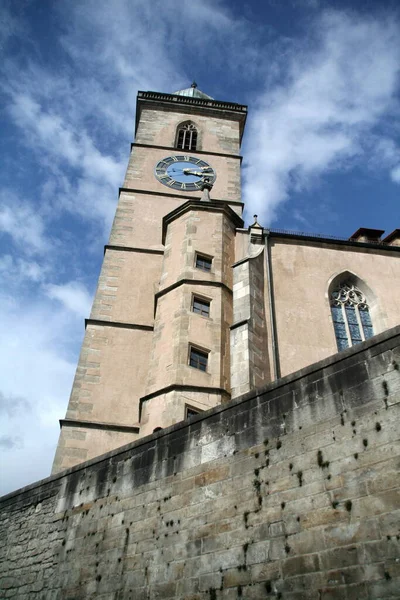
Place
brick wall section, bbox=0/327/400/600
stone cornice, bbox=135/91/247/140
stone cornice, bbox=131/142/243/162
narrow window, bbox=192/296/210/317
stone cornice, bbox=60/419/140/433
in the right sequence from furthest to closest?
1. stone cornice, bbox=135/91/247/140
2. stone cornice, bbox=131/142/243/162
3. narrow window, bbox=192/296/210/317
4. stone cornice, bbox=60/419/140/433
5. brick wall section, bbox=0/327/400/600

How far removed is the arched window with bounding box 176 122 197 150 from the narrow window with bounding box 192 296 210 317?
14.9 metres

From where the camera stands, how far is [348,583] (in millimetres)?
5660

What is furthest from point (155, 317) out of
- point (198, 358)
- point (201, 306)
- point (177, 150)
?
point (177, 150)

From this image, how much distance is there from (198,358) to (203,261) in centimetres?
376

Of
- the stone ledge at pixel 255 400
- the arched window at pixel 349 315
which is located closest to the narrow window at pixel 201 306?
the arched window at pixel 349 315

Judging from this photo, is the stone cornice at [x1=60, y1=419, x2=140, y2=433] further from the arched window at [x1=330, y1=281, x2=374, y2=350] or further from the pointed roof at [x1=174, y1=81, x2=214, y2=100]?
the pointed roof at [x1=174, y1=81, x2=214, y2=100]

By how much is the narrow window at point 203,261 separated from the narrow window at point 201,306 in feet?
4.36

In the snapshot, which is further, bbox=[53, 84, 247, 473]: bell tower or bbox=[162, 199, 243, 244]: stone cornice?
bbox=[162, 199, 243, 244]: stone cornice

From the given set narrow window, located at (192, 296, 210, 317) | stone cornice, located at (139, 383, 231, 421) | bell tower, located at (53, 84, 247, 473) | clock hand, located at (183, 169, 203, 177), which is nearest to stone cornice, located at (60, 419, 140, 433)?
bell tower, located at (53, 84, 247, 473)

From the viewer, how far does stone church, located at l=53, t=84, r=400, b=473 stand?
13.3 meters

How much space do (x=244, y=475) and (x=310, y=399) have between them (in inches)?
54.0

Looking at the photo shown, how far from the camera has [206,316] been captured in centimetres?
1491

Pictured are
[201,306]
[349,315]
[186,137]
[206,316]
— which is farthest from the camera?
[186,137]

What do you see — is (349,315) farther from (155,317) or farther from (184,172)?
(184,172)
